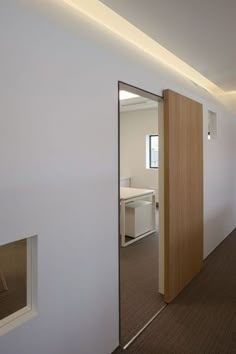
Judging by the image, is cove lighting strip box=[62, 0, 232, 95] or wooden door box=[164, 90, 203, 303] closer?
cove lighting strip box=[62, 0, 232, 95]

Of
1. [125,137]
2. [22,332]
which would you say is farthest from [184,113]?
[125,137]

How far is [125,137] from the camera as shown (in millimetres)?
7793

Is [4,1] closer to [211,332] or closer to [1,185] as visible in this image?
[1,185]

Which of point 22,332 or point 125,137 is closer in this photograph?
point 22,332

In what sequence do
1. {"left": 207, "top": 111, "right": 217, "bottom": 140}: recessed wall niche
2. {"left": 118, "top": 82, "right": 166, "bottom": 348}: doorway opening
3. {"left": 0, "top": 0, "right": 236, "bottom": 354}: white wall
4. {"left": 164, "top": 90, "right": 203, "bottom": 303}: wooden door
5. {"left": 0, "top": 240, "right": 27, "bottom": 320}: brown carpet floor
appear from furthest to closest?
1. {"left": 207, "top": 111, "right": 217, "bottom": 140}: recessed wall niche
2. {"left": 164, "top": 90, "right": 203, "bottom": 303}: wooden door
3. {"left": 118, "top": 82, "right": 166, "bottom": 348}: doorway opening
4. {"left": 0, "top": 240, "right": 27, "bottom": 320}: brown carpet floor
5. {"left": 0, "top": 0, "right": 236, "bottom": 354}: white wall

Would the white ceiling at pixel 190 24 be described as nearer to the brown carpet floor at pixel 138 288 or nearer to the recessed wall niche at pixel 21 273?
the recessed wall niche at pixel 21 273

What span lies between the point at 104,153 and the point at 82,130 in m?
0.26

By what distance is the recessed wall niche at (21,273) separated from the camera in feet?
4.51

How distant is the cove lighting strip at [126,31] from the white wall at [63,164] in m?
0.11

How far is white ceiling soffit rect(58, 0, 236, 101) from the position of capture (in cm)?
182

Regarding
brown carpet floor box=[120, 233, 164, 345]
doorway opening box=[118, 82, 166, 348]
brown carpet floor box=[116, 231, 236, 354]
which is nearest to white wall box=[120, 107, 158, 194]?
doorway opening box=[118, 82, 166, 348]

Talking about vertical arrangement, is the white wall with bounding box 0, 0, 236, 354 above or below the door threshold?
above

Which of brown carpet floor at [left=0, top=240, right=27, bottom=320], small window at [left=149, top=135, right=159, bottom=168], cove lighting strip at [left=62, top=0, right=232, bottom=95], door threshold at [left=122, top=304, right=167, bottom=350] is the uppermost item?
cove lighting strip at [left=62, top=0, right=232, bottom=95]

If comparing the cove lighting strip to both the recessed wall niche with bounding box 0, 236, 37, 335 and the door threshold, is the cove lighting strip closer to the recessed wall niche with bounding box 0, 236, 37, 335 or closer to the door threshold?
the recessed wall niche with bounding box 0, 236, 37, 335
